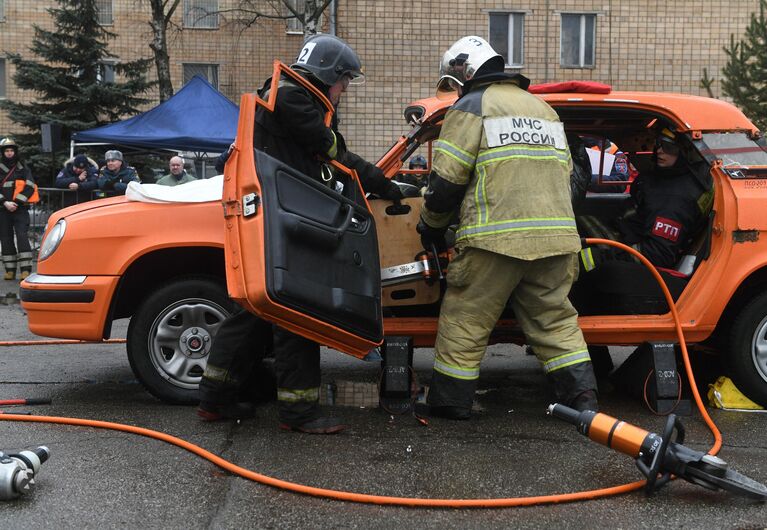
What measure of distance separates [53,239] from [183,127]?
9.97 m

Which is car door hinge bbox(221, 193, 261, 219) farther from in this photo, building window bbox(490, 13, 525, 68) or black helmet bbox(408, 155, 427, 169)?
building window bbox(490, 13, 525, 68)

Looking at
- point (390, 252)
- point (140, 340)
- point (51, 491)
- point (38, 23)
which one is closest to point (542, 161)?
point (390, 252)

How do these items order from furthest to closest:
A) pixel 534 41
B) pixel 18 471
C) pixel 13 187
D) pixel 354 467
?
pixel 534 41 → pixel 13 187 → pixel 354 467 → pixel 18 471

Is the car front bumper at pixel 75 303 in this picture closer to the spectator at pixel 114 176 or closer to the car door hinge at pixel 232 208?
the car door hinge at pixel 232 208

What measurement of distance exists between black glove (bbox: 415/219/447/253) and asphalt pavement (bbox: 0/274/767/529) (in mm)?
941

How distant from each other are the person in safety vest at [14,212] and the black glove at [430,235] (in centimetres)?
846

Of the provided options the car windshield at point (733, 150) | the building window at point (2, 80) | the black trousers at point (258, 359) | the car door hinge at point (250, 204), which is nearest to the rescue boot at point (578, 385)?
the black trousers at point (258, 359)

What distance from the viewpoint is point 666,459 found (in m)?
3.30

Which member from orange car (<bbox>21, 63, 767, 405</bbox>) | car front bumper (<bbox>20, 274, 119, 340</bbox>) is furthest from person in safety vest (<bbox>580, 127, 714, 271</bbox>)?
car front bumper (<bbox>20, 274, 119, 340</bbox>)

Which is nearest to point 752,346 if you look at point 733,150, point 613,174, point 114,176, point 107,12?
point 733,150

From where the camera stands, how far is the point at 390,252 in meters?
4.71

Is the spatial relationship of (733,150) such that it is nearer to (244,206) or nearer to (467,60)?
(467,60)

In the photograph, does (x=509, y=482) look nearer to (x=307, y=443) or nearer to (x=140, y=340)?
(x=307, y=443)

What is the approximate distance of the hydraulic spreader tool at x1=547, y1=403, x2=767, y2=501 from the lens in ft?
10.6
